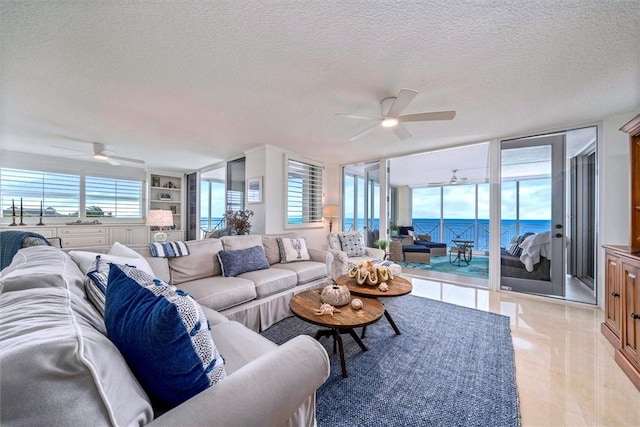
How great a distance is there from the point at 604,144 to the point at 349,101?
3248 mm

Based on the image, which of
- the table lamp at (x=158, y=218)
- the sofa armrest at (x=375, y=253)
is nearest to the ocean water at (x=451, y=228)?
the sofa armrest at (x=375, y=253)

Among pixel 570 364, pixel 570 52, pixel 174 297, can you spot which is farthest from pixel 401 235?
pixel 174 297

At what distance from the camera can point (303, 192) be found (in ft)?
16.1

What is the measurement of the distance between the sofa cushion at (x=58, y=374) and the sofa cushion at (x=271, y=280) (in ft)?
5.85

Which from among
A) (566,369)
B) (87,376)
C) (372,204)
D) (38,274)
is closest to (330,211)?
(372,204)

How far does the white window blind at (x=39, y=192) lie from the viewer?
4.36m

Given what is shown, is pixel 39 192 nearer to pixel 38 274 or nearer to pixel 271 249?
pixel 271 249

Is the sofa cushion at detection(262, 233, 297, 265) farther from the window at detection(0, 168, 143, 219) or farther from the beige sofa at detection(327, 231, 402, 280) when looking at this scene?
the window at detection(0, 168, 143, 219)

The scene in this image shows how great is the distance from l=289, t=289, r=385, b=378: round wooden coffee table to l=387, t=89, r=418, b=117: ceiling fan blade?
177 cm

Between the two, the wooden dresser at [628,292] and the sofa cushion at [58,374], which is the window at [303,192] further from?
the wooden dresser at [628,292]

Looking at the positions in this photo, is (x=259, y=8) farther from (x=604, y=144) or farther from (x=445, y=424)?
(x=604, y=144)

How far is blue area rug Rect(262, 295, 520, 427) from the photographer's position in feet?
4.69

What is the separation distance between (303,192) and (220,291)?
3.02m

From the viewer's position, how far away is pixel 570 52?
177 cm
